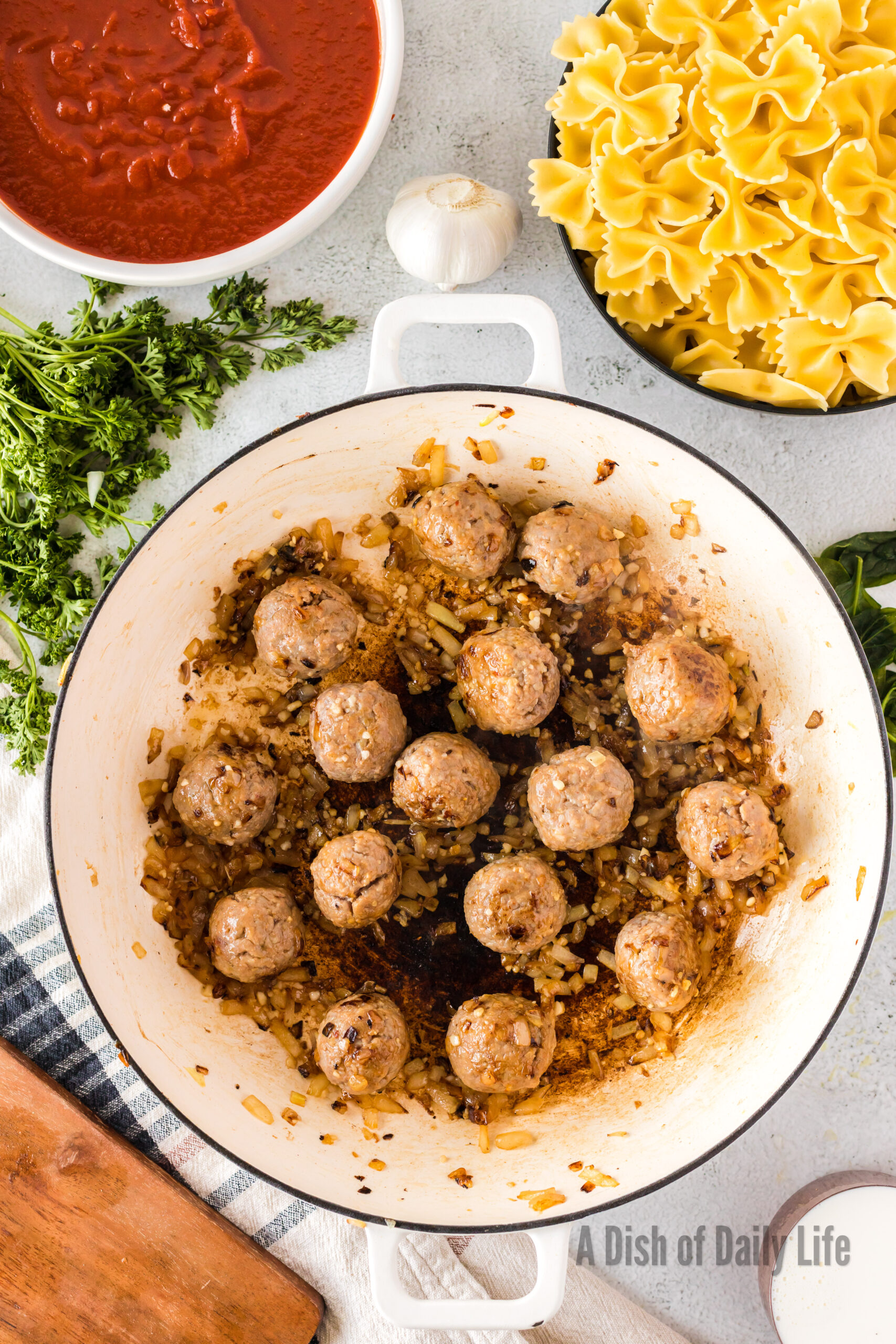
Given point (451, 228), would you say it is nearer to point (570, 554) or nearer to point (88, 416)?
point (570, 554)


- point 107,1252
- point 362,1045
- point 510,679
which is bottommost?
point 107,1252

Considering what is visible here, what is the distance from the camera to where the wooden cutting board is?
299 cm

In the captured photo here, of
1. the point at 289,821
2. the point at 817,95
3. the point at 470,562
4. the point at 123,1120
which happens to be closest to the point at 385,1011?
the point at 289,821

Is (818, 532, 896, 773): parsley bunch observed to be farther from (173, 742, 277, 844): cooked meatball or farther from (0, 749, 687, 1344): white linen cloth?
(0, 749, 687, 1344): white linen cloth

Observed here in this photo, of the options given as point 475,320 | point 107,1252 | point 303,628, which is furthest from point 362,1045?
point 475,320

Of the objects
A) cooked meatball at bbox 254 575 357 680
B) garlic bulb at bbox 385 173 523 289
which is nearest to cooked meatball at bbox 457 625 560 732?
cooked meatball at bbox 254 575 357 680

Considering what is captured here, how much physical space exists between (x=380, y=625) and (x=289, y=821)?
0.68 meters

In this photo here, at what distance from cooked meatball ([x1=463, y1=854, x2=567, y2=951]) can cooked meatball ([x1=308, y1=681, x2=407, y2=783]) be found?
1.48 ft

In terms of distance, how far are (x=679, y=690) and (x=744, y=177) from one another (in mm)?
1419

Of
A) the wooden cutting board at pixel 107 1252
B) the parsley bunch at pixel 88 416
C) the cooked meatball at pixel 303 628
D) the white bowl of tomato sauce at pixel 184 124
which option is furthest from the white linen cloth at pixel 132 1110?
the white bowl of tomato sauce at pixel 184 124

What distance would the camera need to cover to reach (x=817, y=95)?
251cm

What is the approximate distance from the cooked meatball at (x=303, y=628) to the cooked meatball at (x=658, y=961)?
1188mm

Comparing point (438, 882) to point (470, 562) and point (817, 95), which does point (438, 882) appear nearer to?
point (470, 562)

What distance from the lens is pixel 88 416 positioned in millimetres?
2949
